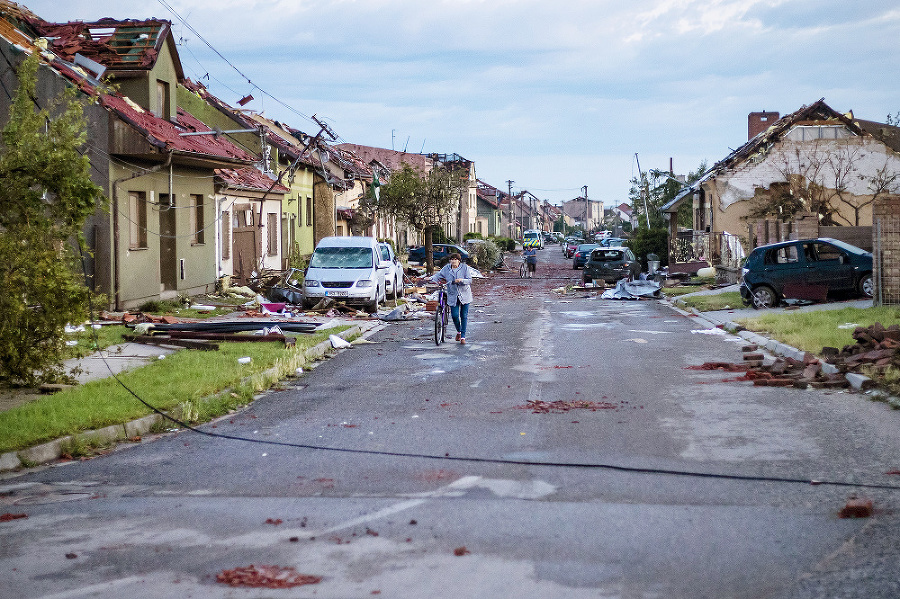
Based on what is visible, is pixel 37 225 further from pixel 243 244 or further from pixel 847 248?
pixel 243 244

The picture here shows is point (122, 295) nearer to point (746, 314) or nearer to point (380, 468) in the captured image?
point (746, 314)

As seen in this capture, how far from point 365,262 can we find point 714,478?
2007 cm

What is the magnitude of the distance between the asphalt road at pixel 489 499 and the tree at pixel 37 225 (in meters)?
2.36

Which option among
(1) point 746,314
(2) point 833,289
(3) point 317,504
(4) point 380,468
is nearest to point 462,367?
(4) point 380,468

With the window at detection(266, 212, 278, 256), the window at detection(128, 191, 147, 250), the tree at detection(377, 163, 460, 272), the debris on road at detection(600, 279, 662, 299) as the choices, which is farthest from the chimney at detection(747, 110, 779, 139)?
the window at detection(128, 191, 147, 250)

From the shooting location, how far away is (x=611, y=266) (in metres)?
36.6

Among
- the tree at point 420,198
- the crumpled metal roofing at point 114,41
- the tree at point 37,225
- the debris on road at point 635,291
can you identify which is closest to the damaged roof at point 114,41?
the crumpled metal roofing at point 114,41

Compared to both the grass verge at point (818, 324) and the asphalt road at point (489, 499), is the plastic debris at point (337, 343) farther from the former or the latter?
the grass verge at point (818, 324)

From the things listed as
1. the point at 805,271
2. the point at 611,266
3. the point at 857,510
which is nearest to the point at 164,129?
the point at 805,271

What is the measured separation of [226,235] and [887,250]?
20.2 m

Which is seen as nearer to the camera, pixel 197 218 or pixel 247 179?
pixel 197 218

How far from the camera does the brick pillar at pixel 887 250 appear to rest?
19859mm

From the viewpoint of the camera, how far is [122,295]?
21891 millimetres

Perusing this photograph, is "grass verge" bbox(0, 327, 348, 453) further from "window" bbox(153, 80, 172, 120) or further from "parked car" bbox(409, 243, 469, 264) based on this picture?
"parked car" bbox(409, 243, 469, 264)
